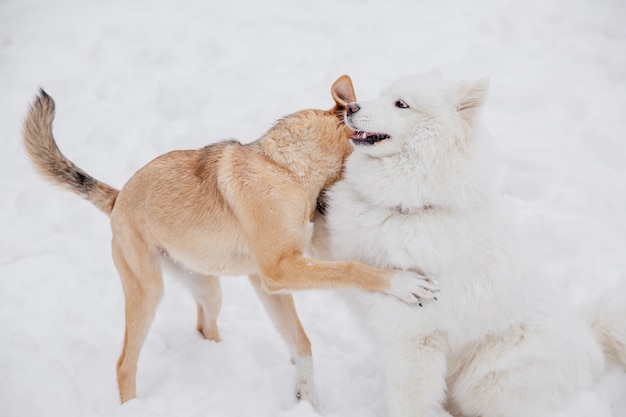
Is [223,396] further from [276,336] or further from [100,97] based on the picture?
[100,97]

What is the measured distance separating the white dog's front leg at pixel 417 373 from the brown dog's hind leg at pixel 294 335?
2.40ft

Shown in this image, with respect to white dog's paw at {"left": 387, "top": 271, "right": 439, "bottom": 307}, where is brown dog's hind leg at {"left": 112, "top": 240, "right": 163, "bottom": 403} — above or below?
below

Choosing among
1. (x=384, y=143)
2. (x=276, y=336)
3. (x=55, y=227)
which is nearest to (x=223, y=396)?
(x=276, y=336)

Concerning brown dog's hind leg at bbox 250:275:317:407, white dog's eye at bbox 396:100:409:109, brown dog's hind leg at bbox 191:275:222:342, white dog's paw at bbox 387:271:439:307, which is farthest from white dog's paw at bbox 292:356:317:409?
white dog's eye at bbox 396:100:409:109

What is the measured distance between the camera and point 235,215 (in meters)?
3.62

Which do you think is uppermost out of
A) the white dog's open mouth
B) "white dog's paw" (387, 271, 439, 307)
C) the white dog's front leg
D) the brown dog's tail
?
the white dog's open mouth

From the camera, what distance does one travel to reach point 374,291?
3.27 m

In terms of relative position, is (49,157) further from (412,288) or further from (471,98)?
(471,98)

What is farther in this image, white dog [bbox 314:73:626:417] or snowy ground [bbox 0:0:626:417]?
snowy ground [bbox 0:0:626:417]

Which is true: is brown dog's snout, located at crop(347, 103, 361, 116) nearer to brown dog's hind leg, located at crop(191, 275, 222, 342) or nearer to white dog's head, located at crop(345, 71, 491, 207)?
white dog's head, located at crop(345, 71, 491, 207)

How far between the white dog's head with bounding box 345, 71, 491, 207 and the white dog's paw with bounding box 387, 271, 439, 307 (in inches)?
17.9

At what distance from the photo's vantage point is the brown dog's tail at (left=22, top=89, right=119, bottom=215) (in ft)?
13.8

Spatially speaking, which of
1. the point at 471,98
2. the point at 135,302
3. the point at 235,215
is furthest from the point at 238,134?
the point at 471,98

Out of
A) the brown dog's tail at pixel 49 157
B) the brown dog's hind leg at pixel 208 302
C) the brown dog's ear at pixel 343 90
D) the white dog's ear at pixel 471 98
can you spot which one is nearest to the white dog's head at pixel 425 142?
the white dog's ear at pixel 471 98
